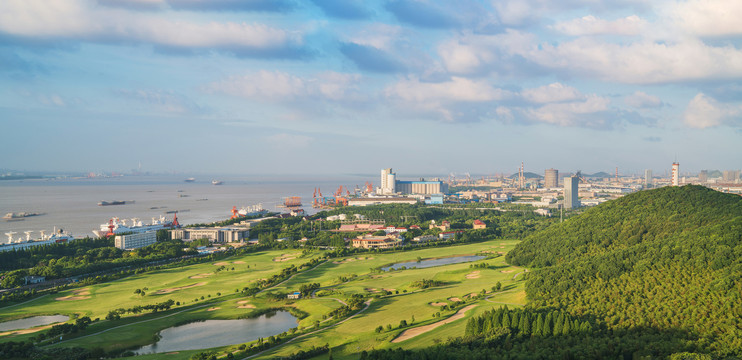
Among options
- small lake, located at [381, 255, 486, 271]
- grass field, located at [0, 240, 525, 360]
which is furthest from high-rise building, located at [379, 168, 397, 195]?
grass field, located at [0, 240, 525, 360]

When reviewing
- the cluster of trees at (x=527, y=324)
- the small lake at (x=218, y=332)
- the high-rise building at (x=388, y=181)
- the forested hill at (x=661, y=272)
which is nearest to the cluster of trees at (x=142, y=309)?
the small lake at (x=218, y=332)

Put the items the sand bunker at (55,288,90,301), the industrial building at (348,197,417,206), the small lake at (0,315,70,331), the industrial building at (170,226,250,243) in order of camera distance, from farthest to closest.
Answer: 1. the industrial building at (348,197,417,206)
2. the industrial building at (170,226,250,243)
3. the sand bunker at (55,288,90,301)
4. the small lake at (0,315,70,331)

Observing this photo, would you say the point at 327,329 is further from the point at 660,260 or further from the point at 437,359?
the point at 660,260

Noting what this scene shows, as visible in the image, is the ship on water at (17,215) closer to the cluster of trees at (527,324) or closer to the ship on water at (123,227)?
the ship on water at (123,227)

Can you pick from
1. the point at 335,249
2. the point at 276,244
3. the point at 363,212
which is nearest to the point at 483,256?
the point at 335,249

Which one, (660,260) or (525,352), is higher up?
(660,260)

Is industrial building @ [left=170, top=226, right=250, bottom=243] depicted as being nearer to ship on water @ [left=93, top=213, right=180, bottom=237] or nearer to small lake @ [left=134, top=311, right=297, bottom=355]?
ship on water @ [left=93, top=213, right=180, bottom=237]
